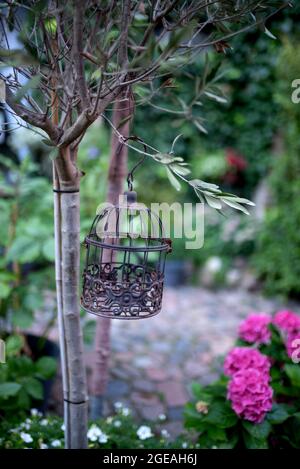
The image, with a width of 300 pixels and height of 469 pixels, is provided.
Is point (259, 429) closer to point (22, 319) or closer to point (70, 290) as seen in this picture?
point (70, 290)

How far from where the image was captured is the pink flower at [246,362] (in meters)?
1.64

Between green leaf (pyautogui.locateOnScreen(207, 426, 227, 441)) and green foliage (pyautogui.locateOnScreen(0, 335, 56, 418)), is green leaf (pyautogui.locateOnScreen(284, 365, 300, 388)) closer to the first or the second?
green leaf (pyautogui.locateOnScreen(207, 426, 227, 441))

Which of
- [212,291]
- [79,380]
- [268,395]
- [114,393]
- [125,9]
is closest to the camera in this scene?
[125,9]

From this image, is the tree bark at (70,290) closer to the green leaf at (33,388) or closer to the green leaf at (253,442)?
the green leaf at (33,388)

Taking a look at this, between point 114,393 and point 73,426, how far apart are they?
3.74 feet

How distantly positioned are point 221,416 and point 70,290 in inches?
31.7

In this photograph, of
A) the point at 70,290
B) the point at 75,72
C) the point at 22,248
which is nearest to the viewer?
the point at 75,72

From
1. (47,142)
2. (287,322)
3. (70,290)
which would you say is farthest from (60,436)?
(47,142)

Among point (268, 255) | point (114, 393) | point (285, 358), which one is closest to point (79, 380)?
point (285, 358)

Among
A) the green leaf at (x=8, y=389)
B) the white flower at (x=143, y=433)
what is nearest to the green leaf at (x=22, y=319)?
the green leaf at (x=8, y=389)

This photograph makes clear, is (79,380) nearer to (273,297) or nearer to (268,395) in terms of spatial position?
(268,395)

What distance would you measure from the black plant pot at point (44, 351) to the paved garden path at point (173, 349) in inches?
12.9

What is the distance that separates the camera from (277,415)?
1588mm

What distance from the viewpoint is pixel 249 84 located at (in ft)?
16.1
